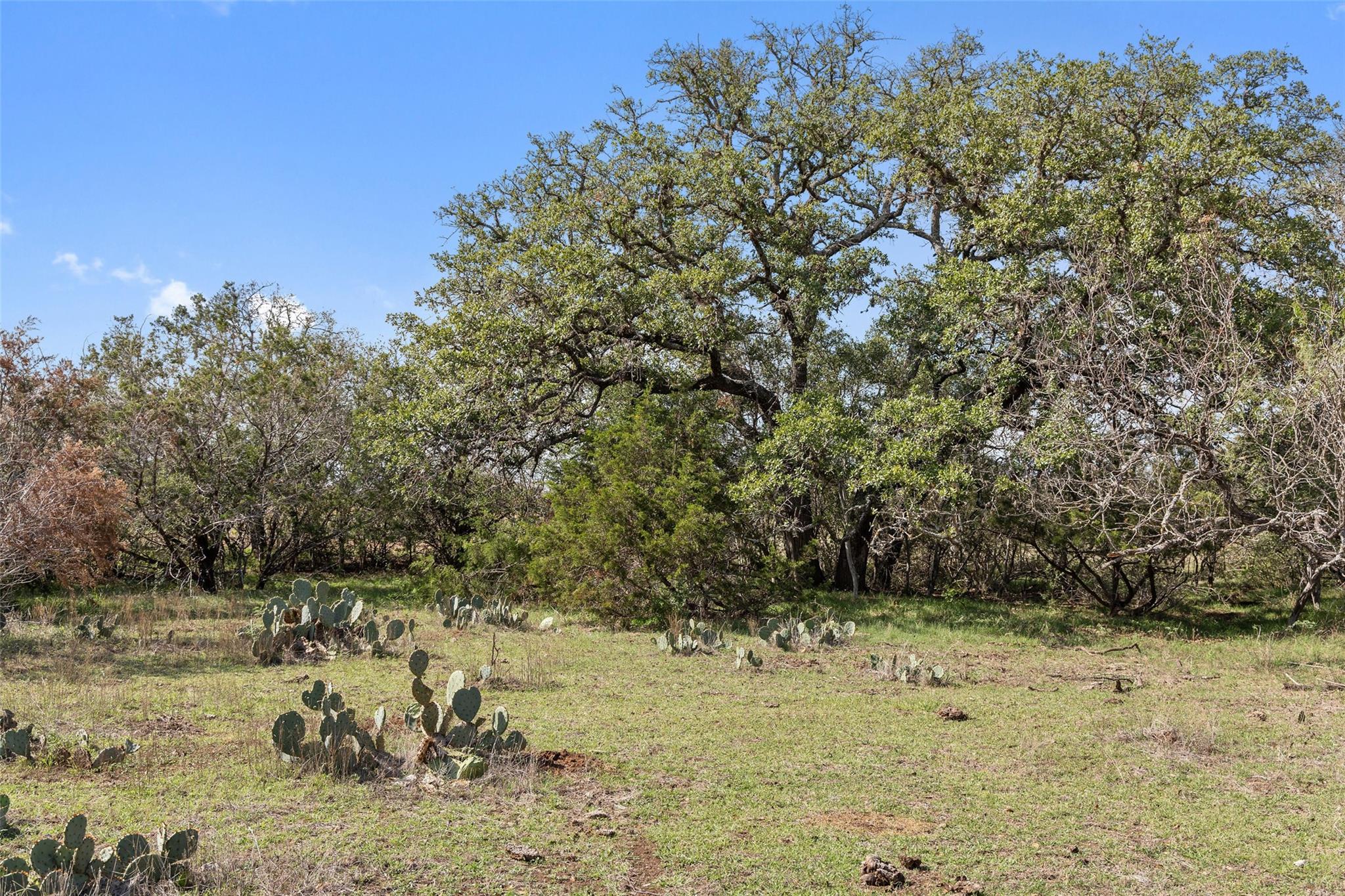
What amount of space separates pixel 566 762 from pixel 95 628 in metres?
6.65

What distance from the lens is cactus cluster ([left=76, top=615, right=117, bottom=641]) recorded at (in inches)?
401

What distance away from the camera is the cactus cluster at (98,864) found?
405cm

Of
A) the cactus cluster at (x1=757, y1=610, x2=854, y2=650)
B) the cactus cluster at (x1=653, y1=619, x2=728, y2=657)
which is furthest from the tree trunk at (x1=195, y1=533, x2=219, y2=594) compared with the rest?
the cactus cluster at (x1=757, y1=610, x2=854, y2=650)

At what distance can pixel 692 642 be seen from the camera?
11078 mm

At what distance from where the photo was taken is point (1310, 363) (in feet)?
32.7

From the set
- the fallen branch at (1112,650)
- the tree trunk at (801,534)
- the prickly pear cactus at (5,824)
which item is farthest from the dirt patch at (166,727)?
the fallen branch at (1112,650)

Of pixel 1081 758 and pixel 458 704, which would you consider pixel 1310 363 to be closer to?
pixel 1081 758

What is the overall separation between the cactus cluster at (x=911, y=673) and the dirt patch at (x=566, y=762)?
429 centimetres

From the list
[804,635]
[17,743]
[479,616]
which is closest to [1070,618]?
[804,635]

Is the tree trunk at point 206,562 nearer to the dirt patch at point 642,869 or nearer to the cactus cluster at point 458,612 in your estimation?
the cactus cluster at point 458,612

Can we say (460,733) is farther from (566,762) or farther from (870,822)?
(870,822)

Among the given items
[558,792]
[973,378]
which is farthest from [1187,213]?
[558,792]

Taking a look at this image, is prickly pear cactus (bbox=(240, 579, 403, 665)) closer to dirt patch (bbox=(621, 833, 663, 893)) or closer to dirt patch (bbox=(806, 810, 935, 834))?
dirt patch (bbox=(621, 833, 663, 893))

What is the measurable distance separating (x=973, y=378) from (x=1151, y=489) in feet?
11.1
